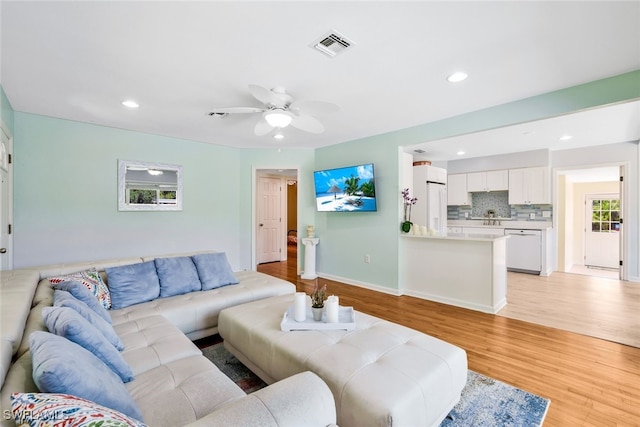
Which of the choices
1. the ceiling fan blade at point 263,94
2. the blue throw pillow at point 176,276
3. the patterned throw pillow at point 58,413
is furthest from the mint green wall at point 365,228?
the patterned throw pillow at point 58,413

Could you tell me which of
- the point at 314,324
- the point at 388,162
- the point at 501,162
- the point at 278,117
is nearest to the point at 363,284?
the point at 388,162

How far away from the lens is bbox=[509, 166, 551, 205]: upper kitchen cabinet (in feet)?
18.2

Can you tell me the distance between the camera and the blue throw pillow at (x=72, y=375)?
Answer: 90 centimetres

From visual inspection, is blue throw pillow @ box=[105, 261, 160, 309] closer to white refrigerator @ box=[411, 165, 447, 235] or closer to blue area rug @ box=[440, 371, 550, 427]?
blue area rug @ box=[440, 371, 550, 427]

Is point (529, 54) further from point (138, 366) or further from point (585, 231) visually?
point (585, 231)

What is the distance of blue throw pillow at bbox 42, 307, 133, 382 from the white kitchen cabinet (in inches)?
269

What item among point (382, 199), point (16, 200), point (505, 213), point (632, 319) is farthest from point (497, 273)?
point (16, 200)

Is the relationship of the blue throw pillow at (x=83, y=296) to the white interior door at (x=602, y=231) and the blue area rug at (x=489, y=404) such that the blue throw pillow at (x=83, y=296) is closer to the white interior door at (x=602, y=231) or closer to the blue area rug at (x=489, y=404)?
the blue area rug at (x=489, y=404)

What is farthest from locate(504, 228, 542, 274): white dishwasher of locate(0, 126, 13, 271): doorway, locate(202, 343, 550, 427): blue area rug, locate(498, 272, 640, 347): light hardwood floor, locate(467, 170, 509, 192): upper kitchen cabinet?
locate(0, 126, 13, 271): doorway

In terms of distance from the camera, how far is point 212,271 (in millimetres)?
3139

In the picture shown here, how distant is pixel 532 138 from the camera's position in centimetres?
466

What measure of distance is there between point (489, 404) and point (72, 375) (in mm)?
2191

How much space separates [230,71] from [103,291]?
83.9 inches

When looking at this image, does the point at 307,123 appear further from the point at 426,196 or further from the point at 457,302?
the point at 426,196
